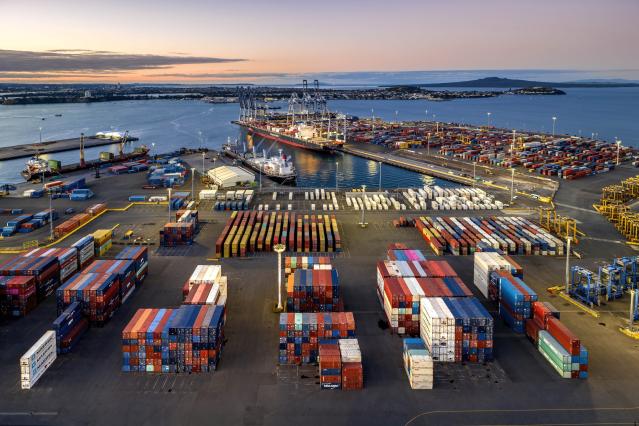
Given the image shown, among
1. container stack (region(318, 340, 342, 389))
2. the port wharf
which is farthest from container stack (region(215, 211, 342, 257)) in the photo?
the port wharf

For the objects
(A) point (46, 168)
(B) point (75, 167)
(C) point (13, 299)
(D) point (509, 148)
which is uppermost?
(D) point (509, 148)

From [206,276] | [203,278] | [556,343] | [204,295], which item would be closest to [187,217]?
[206,276]

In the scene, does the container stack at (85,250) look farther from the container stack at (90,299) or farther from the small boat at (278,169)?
the small boat at (278,169)

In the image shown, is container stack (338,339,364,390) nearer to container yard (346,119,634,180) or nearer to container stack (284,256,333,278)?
container stack (284,256,333,278)

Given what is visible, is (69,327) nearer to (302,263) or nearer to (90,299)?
(90,299)

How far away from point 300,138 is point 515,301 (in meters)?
117

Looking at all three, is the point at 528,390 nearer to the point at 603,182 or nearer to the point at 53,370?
the point at 53,370

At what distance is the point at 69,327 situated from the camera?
30.3 metres

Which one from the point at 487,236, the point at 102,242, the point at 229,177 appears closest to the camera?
the point at 102,242

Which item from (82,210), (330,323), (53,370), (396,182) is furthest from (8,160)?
(330,323)

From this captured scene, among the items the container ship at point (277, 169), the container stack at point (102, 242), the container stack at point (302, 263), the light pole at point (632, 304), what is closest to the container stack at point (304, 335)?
the container stack at point (302, 263)

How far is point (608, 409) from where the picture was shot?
24.5 meters

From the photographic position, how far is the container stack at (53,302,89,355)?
29.3 m

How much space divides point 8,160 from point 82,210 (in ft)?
217
